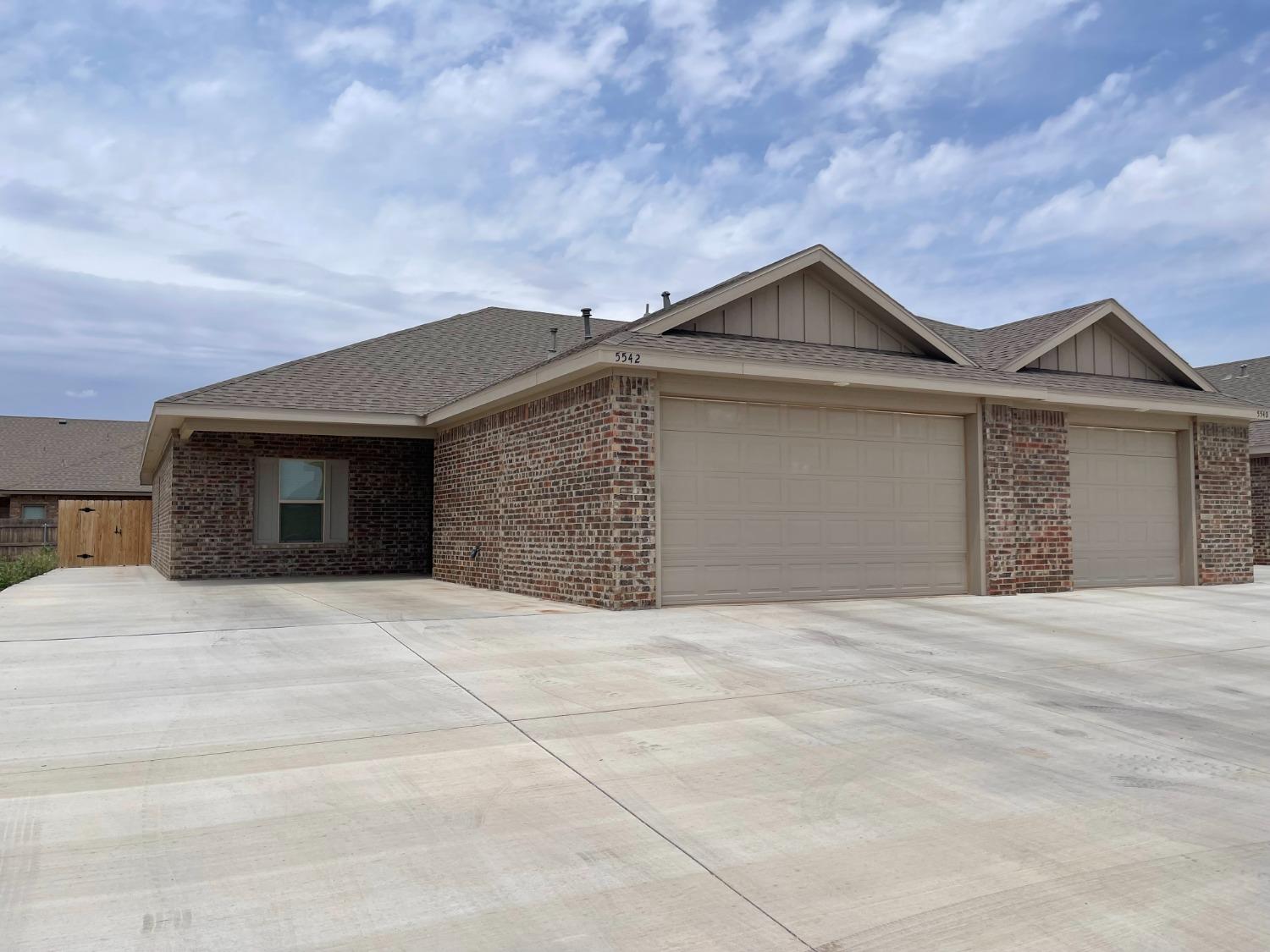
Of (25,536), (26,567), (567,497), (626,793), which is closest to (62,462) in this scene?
(25,536)

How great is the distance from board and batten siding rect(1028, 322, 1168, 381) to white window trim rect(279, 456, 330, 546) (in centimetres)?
1262

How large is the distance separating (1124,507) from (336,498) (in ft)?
45.6

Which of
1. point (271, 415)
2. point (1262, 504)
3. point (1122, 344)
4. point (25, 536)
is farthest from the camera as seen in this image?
point (25, 536)

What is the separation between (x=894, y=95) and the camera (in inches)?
546

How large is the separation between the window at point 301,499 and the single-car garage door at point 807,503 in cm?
905

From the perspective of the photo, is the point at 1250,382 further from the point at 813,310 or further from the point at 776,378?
the point at 776,378

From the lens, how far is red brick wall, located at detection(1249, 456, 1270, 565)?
22.8m

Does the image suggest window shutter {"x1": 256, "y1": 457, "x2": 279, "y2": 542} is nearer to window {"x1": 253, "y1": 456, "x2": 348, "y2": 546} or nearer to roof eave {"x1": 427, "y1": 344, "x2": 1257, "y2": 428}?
window {"x1": 253, "y1": 456, "x2": 348, "y2": 546}

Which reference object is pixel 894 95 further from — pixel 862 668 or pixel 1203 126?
pixel 862 668

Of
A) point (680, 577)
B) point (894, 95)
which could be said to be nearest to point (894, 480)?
point (680, 577)

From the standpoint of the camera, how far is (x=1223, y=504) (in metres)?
16.5

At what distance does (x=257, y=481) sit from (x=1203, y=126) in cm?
1715

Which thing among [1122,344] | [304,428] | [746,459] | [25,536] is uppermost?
[1122,344]

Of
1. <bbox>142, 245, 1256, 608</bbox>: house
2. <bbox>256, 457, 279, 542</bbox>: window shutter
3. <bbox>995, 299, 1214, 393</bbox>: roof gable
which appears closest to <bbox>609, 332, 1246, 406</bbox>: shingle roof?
<bbox>142, 245, 1256, 608</bbox>: house
